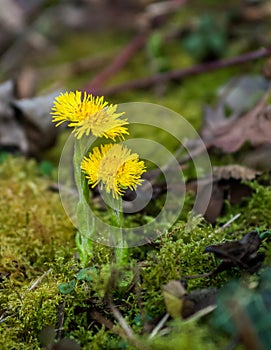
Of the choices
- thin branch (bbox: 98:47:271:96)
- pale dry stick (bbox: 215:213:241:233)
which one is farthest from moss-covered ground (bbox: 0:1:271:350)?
thin branch (bbox: 98:47:271:96)

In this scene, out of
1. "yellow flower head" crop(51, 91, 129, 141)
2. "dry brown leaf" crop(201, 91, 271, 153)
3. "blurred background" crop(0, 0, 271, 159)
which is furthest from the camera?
"blurred background" crop(0, 0, 271, 159)

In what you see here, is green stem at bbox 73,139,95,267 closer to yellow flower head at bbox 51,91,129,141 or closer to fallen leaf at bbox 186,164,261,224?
yellow flower head at bbox 51,91,129,141

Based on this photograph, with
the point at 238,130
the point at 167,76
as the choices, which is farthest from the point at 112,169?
the point at 167,76

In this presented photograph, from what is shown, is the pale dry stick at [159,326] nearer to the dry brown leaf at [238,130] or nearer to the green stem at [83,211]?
the green stem at [83,211]

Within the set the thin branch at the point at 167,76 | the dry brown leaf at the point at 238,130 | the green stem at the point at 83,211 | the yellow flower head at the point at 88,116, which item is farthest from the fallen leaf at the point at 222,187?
the thin branch at the point at 167,76

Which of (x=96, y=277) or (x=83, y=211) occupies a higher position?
(x=83, y=211)

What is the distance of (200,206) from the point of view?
1.82m

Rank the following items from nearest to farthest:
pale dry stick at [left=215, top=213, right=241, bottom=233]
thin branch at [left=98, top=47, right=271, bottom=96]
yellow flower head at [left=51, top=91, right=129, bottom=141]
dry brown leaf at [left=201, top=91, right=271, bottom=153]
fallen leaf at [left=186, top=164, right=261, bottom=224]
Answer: yellow flower head at [left=51, top=91, right=129, bottom=141] → pale dry stick at [left=215, top=213, right=241, bottom=233] → fallen leaf at [left=186, top=164, right=261, bottom=224] → dry brown leaf at [left=201, top=91, right=271, bottom=153] → thin branch at [left=98, top=47, right=271, bottom=96]

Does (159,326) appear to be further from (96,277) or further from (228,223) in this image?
(228,223)

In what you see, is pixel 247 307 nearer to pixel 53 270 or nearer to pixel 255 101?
pixel 53 270

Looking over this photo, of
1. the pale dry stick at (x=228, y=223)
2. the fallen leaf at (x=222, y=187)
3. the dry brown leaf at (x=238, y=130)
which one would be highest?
the dry brown leaf at (x=238, y=130)

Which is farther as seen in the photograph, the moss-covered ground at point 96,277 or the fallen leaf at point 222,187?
the fallen leaf at point 222,187

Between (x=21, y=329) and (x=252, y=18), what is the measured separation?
263 cm

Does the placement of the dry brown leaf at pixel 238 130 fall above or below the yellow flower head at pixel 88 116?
above
